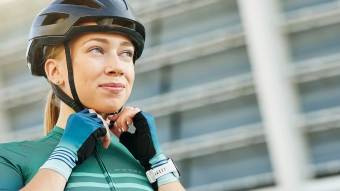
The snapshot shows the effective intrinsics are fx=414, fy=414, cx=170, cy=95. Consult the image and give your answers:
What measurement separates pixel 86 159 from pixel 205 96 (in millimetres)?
12219

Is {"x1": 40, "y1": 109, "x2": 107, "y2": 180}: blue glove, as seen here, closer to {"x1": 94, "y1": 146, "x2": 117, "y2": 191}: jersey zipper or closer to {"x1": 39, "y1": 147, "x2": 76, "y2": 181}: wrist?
{"x1": 39, "y1": 147, "x2": 76, "y2": 181}: wrist

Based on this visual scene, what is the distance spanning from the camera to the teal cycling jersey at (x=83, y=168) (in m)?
1.78

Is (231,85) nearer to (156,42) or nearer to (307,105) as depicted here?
(307,105)

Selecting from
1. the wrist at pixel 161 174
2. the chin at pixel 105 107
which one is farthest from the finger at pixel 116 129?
the wrist at pixel 161 174

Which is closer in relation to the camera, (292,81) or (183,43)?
(292,81)

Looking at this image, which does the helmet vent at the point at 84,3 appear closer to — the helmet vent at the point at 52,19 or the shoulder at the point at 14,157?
the helmet vent at the point at 52,19

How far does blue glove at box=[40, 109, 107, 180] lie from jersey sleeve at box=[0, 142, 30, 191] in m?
0.13

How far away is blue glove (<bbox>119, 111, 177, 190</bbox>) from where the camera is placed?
2.12m

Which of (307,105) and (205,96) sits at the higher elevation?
(205,96)

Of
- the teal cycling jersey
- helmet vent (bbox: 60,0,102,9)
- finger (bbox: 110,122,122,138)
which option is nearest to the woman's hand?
finger (bbox: 110,122,122,138)

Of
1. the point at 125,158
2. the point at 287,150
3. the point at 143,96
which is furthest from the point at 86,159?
the point at 143,96

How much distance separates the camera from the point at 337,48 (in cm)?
1280

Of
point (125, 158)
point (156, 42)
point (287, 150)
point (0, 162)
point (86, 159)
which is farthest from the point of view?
point (156, 42)

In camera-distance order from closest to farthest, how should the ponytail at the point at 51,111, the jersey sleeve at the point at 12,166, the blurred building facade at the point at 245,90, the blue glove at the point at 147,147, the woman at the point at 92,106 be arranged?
the jersey sleeve at the point at 12,166 < the woman at the point at 92,106 < the blue glove at the point at 147,147 < the ponytail at the point at 51,111 < the blurred building facade at the point at 245,90
